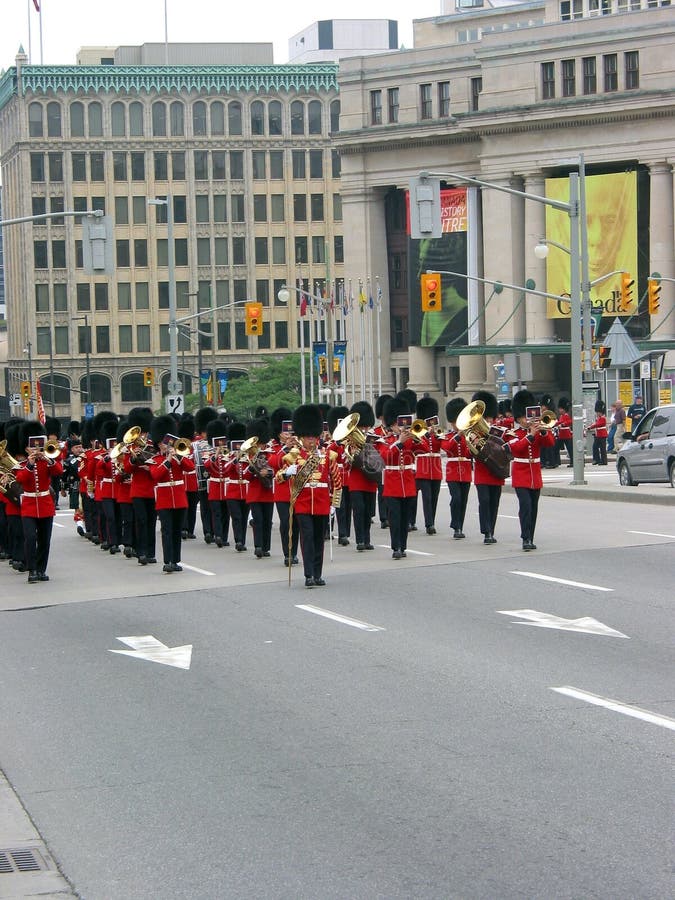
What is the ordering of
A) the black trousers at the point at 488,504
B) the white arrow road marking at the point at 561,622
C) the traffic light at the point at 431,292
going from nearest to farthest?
1. the white arrow road marking at the point at 561,622
2. the black trousers at the point at 488,504
3. the traffic light at the point at 431,292

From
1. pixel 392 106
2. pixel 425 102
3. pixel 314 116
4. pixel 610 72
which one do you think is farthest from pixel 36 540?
pixel 314 116

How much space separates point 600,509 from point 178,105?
8863 cm

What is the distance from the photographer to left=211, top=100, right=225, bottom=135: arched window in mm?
109875

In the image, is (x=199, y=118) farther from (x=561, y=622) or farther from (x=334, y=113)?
(x=561, y=622)

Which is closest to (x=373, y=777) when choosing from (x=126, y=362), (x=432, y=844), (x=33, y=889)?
(x=432, y=844)

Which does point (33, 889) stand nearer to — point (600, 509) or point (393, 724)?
point (393, 724)

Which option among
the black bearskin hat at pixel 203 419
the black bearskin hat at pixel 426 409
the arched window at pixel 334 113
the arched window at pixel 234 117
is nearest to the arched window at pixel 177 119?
the arched window at pixel 234 117

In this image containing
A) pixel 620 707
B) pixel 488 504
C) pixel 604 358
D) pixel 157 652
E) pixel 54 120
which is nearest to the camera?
pixel 620 707

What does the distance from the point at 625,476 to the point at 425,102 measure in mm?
48230

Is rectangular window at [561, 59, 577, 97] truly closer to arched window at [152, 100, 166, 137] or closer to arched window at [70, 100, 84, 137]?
arched window at [152, 100, 166, 137]

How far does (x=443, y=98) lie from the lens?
250ft

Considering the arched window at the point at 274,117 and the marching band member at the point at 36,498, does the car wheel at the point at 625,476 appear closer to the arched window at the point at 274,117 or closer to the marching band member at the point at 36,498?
the marching band member at the point at 36,498

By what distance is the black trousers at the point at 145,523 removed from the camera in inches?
790

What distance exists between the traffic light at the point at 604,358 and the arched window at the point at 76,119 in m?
79.5
